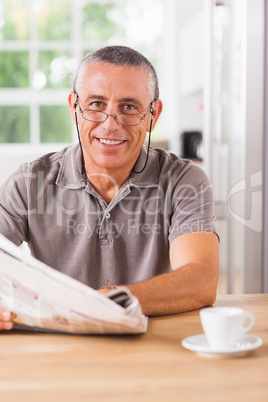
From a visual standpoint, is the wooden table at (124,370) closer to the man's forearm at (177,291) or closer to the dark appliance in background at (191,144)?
the man's forearm at (177,291)

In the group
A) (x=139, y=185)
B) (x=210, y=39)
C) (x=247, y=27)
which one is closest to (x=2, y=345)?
(x=139, y=185)

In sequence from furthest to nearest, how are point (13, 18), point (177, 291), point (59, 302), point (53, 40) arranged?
point (53, 40) → point (13, 18) → point (177, 291) → point (59, 302)

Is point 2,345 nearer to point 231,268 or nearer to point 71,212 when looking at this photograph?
point 71,212

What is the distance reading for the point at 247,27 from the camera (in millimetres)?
2395

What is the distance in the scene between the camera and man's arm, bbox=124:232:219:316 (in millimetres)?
1226

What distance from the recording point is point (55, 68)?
6.18m

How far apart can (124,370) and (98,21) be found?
224 inches

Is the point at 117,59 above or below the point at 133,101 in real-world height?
above

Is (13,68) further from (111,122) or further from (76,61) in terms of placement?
(111,122)

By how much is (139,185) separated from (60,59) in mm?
4757

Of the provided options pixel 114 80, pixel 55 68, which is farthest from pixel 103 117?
pixel 55 68

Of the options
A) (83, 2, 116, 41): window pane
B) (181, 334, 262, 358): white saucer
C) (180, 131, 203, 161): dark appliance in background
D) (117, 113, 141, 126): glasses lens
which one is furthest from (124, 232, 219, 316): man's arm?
(83, 2, 116, 41): window pane

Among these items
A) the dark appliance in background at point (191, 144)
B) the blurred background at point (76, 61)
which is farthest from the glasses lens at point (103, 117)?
the dark appliance in background at point (191, 144)

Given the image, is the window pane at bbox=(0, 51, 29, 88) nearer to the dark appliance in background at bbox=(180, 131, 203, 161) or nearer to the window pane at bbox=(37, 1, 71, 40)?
the window pane at bbox=(37, 1, 71, 40)
